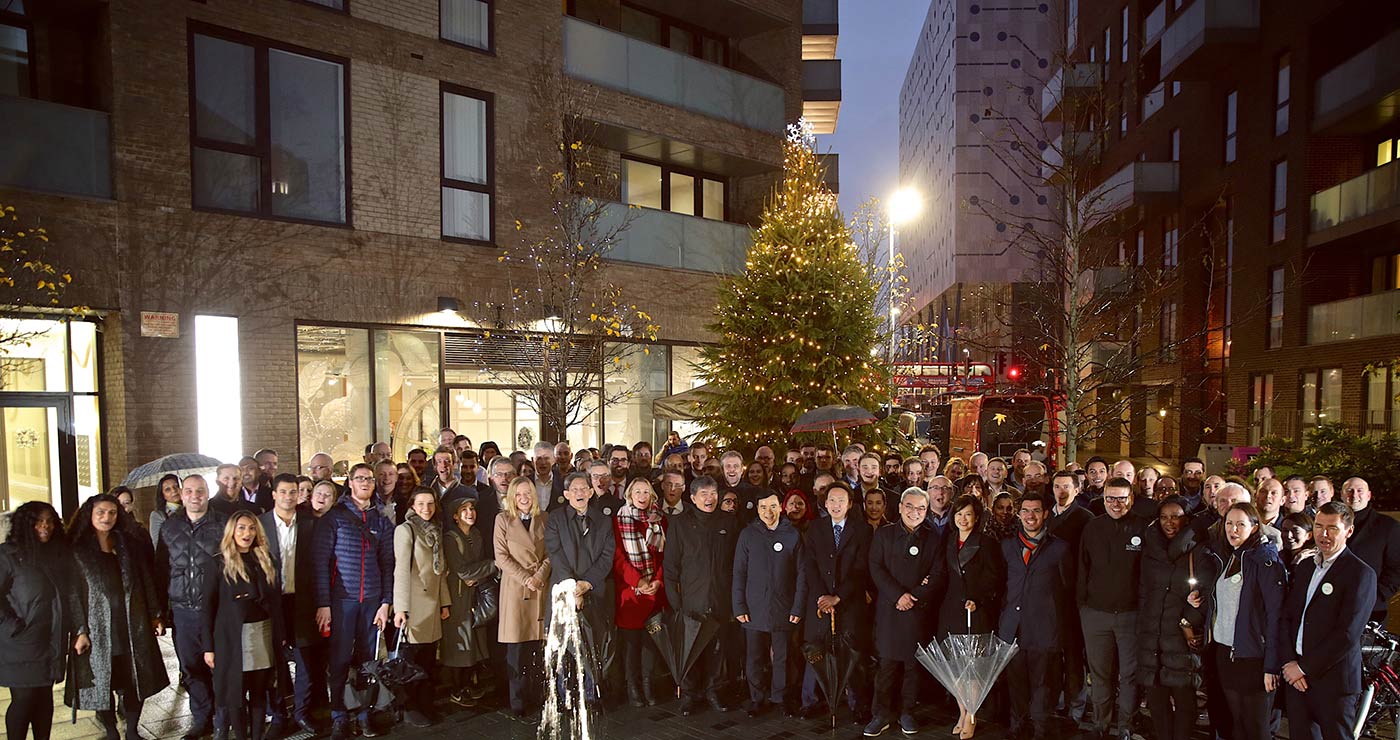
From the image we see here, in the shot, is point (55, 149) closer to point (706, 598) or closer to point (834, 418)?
point (706, 598)

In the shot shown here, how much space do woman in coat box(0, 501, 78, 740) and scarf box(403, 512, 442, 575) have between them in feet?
8.14

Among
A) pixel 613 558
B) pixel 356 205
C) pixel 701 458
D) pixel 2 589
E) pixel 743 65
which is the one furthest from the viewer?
pixel 743 65

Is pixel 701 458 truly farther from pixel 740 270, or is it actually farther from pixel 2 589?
pixel 740 270

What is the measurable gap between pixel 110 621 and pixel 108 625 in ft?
0.10

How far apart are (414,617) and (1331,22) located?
2738 cm

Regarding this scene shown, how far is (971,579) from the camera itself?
22.6 feet

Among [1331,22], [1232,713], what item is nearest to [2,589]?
[1232,713]

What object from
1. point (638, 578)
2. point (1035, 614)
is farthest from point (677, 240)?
point (1035, 614)

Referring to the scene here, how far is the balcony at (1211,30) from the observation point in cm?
2483

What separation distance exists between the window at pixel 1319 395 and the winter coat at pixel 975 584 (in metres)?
18.6

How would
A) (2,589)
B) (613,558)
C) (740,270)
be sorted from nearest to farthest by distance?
(2,589) → (613,558) → (740,270)

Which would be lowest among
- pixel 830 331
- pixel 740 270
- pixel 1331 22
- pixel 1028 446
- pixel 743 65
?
pixel 1028 446

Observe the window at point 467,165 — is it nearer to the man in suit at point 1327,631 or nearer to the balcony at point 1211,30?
the man in suit at point 1327,631

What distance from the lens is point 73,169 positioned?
11562 mm
